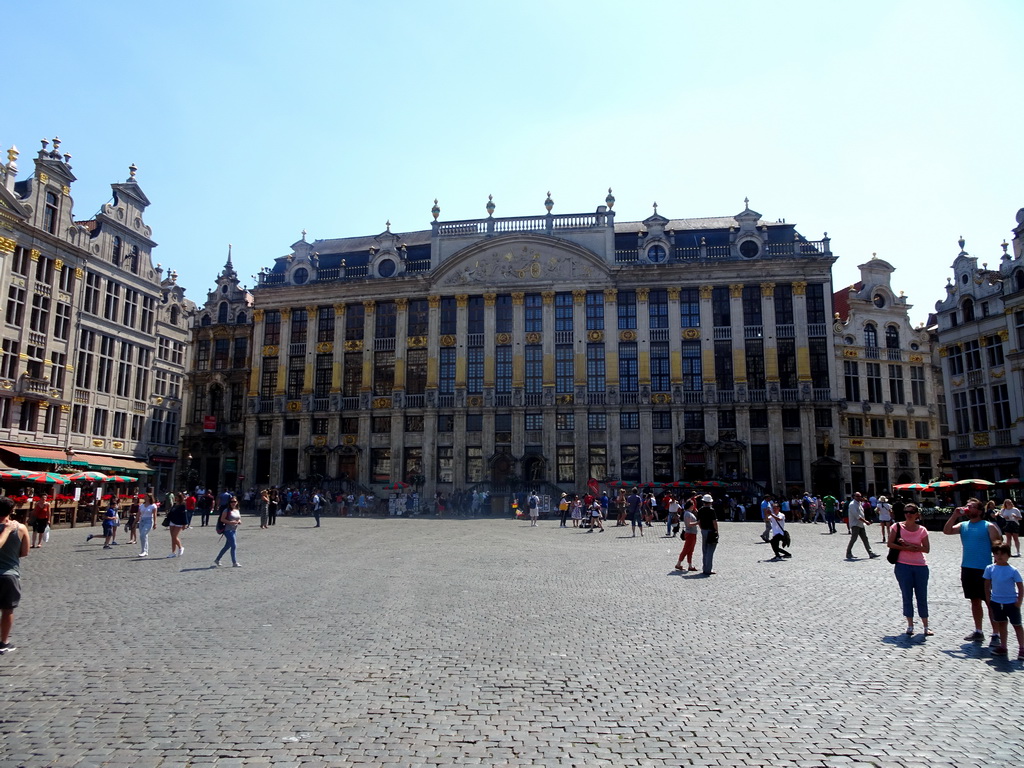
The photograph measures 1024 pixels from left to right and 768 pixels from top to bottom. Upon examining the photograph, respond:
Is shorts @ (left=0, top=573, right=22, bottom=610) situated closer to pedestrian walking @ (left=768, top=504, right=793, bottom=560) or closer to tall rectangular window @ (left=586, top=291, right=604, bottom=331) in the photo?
pedestrian walking @ (left=768, top=504, right=793, bottom=560)

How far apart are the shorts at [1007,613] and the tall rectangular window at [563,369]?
4578cm

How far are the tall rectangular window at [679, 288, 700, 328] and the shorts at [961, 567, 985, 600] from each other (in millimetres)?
45406

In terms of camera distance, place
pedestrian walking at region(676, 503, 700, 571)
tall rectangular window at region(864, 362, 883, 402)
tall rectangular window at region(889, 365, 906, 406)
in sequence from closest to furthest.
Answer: pedestrian walking at region(676, 503, 700, 571)
tall rectangular window at region(864, 362, 883, 402)
tall rectangular window at region(889, 365, 906, 406)

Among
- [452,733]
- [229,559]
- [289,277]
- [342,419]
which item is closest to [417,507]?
[342,419]

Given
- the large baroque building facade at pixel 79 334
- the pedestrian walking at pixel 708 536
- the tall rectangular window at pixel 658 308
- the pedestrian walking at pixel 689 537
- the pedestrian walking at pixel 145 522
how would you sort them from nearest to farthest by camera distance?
the pedestrian walking at pixel 708 536 < the pedestrian walking at pixel 689 537 < the pedestrian walking at pixel 145 522 < the large baroque building facade at pixel 79 334 < the tall rectangular window at pixel 658 308

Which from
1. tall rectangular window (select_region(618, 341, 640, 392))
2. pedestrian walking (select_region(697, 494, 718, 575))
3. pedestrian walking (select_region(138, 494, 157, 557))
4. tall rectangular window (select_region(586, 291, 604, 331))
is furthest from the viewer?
tall rectangular window (select_region(586, 291, 604, 331))

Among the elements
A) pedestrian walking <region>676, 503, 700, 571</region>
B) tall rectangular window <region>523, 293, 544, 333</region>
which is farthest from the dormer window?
pedestrian walking <region>676, 503, 700, 571</region>

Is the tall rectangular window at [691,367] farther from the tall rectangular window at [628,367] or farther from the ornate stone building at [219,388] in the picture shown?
the ornate stone building at [219,388]

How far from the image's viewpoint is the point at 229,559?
21141mm

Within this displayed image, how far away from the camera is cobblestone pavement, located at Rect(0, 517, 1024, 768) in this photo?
6.34m

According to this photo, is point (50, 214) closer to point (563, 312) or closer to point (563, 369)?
point (563, 312)

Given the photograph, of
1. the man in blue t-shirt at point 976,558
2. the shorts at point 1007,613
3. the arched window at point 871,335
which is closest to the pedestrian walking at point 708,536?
the man in blue t-shirt at point 976,558

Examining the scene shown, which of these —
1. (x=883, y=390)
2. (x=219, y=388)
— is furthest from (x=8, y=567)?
(x=883, y=390)

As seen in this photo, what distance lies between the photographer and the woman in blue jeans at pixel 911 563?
35.5 feet
